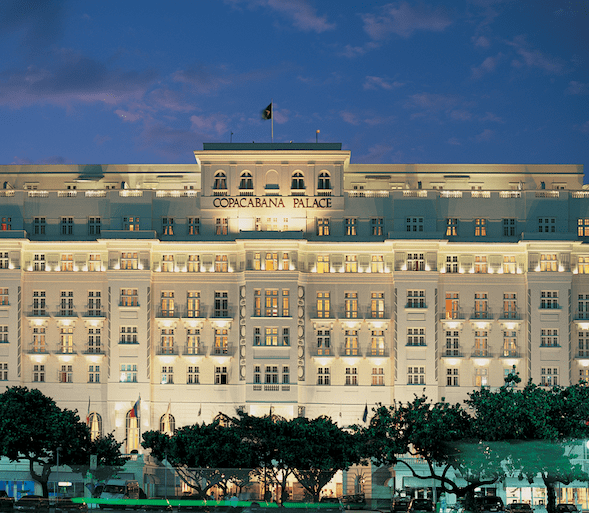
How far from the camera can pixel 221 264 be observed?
280 ft

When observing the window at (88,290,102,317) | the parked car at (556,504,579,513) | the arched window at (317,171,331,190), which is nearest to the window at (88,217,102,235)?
the window at (88,290,102,317)

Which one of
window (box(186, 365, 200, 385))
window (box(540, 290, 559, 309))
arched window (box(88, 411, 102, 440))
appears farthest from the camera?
window (box(186, 365, 200, 385))

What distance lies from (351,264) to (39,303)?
3255cm

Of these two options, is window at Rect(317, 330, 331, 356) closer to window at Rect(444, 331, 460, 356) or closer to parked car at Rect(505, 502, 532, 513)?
window at Rect(444, 331, 460, 356)

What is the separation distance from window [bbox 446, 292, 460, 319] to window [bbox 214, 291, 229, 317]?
895 inches

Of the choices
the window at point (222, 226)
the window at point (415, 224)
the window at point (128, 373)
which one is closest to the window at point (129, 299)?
the window at point (128, 373)

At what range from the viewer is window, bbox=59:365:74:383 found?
277 ft

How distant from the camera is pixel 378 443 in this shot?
6166 cm

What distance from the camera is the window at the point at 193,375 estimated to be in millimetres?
84125

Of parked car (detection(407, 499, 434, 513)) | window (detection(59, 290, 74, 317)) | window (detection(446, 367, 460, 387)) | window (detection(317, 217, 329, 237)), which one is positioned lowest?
parked car (detection(407, 499, 434, 513))

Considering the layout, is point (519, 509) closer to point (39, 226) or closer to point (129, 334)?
point (129, 334)

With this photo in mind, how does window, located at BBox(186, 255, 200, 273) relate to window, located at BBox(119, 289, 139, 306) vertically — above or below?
above

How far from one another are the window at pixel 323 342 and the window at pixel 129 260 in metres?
20.0

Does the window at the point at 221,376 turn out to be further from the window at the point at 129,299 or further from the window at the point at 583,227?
the window at the point at 583,227
